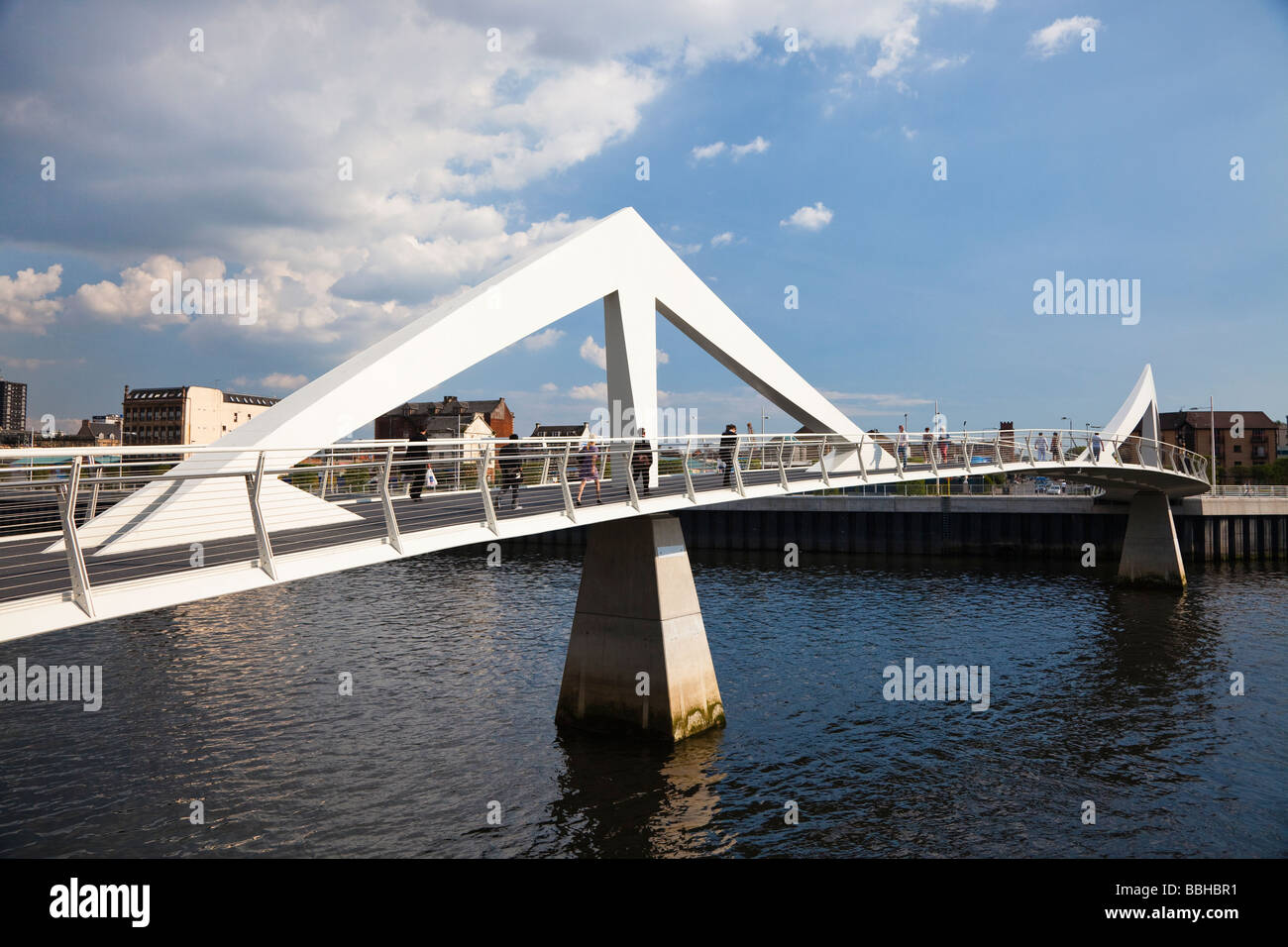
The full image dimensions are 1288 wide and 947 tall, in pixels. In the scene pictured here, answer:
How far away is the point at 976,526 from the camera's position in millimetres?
49531

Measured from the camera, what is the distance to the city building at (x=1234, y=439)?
338 feet

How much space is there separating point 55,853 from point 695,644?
10.4m

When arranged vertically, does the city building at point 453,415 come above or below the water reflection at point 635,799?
above

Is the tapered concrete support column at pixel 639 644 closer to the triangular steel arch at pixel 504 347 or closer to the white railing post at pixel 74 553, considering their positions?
the triangular steel arch at pixel 504 347

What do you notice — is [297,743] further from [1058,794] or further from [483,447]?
[1058,794]

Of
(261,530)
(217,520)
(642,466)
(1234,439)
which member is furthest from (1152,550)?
(1234,439)

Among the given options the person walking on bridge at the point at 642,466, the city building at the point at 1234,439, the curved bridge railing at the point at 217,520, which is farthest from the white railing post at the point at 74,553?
the city building at the point at 1234,439

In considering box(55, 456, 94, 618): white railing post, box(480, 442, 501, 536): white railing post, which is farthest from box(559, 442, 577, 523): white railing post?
box(55, 456, 94, 618): white railing post

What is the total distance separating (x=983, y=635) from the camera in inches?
1036

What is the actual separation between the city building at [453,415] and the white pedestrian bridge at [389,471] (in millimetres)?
97704

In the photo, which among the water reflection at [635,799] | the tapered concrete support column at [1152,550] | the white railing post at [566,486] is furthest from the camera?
the tapered concrete support column at [1152,550]

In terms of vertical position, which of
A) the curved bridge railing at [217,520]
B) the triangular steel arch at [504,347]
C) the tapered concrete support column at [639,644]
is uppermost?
the triangular steel arch at [504,347]

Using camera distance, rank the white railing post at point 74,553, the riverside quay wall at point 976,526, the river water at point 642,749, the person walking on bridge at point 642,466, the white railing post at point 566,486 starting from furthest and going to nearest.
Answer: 1. the riverside quay wall at point 976,526
2. the person walking on bridge at point 642,466
3. the white railing post at point 566,486
4. the river water at point 642,749
5. the white railing post at point 74,553

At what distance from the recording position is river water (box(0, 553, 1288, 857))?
1180 cm
